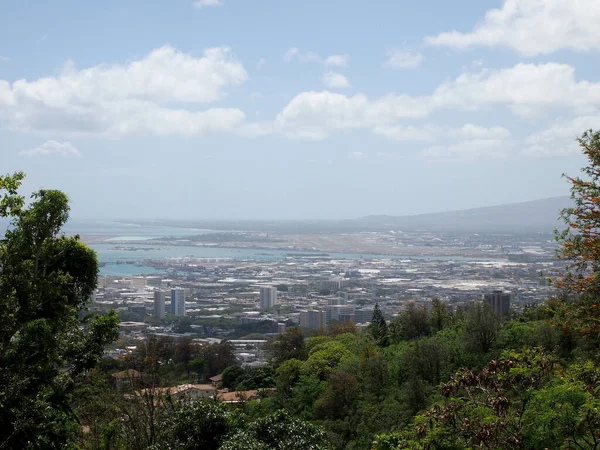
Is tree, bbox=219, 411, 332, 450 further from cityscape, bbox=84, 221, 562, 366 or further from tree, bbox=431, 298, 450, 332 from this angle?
tree, bbox=431, 298, 450, 332

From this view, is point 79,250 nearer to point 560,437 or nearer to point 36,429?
point 36,429

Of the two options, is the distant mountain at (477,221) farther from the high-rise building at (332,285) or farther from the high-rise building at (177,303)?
the high-rise building at (177,303)

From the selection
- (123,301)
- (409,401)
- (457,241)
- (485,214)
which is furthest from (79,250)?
(485,214)

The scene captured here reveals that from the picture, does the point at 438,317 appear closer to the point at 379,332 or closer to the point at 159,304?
the point at 379,332

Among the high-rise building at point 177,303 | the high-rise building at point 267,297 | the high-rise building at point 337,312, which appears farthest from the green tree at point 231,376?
the high-rise building at point 267,297

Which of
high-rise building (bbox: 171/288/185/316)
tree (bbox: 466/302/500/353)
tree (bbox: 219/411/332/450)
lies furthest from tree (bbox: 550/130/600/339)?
high-rise building (bbox: 171/288/185/316)

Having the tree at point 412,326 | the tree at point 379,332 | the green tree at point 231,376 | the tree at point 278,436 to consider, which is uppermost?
the tree at point 278,436

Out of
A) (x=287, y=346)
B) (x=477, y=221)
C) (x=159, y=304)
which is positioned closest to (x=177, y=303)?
(x=159, y=304)
